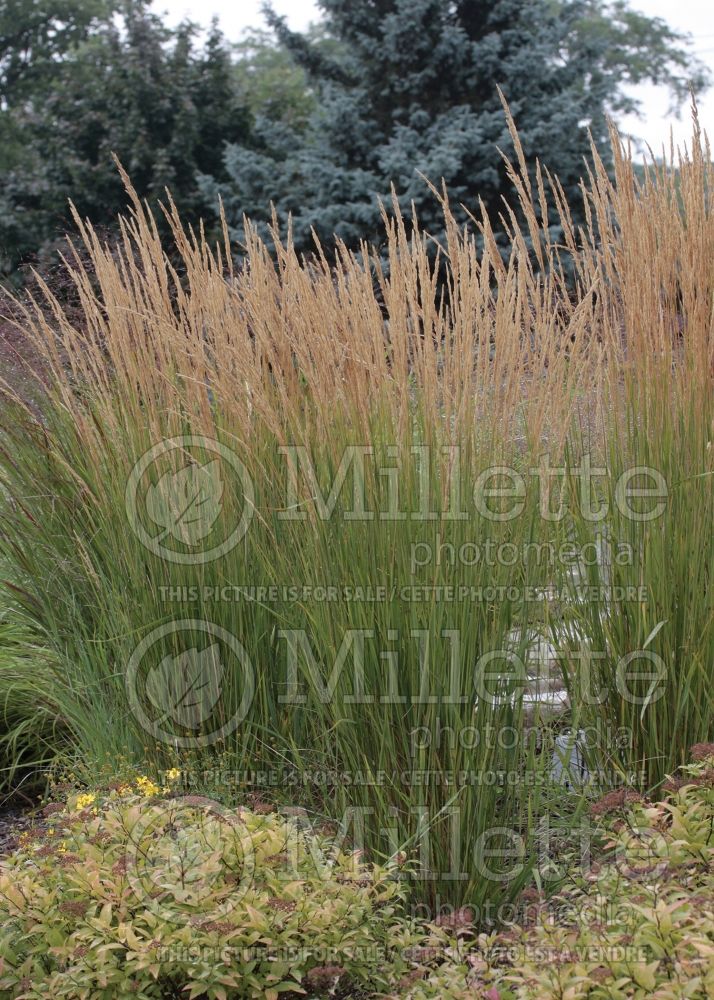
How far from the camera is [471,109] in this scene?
12898 millimetres

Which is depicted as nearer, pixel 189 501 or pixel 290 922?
pixel 290 922

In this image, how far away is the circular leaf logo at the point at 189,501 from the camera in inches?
114

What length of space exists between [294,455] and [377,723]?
768 mm

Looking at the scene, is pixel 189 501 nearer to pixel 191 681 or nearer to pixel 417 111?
pixel 191 681

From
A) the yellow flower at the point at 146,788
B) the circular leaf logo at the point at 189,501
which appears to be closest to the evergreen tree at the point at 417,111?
the circular leaf logo at the point at 189,501

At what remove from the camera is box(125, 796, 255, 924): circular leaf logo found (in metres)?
1.93

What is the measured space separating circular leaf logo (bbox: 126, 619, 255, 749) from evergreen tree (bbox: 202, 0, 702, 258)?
368 inches

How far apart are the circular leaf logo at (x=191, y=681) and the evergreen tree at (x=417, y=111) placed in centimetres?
934

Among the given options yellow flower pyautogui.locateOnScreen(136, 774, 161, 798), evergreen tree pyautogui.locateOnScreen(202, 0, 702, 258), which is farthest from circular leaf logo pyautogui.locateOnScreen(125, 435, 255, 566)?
evergreen tree pyautogui.locateOnScreen(202, 0, 702, 258)

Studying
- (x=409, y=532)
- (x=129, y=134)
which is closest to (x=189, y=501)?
(x=409, y=532)

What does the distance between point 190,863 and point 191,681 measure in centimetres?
87

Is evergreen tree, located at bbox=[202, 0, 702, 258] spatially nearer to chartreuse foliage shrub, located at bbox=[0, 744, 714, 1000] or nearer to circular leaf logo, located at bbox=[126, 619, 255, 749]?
circular leaf logo, located at bbox=[126, 619, 255, 749]

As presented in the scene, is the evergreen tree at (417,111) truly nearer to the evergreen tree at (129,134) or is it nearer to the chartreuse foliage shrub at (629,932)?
the evergreen tree at (129,134)

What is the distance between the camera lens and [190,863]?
2.04 meters
